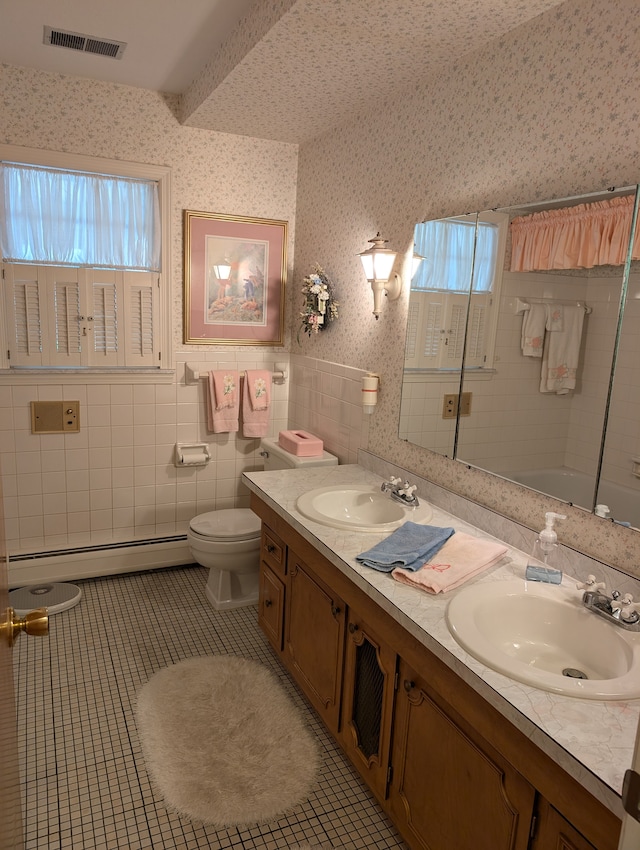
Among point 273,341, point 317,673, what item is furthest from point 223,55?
point 317,673

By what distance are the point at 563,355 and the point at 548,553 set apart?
0.60 meters

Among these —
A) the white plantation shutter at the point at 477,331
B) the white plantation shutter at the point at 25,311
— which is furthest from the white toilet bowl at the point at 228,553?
the white plantation shutter at the point at 477,331

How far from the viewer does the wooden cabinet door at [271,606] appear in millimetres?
2584

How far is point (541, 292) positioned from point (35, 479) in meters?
2.70

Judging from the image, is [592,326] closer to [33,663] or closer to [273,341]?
[273,341]

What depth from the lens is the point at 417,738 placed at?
5.42 feet

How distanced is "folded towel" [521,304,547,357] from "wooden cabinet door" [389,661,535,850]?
3.46 feet

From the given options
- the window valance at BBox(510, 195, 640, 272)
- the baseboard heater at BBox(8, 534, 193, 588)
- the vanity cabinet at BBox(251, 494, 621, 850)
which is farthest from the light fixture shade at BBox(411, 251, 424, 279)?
the baseboard heater at BBox(8, 534, 193, 588)

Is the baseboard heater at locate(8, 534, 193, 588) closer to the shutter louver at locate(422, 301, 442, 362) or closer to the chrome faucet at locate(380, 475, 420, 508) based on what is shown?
the chrome faucet at locate(380, 475, 420, 508)

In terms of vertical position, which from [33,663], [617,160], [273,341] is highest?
[617,160]

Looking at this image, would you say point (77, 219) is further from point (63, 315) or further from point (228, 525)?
point (228, 525)

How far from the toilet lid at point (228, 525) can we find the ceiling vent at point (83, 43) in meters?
2.23

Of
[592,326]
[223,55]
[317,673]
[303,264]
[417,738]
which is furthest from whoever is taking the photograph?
[303,264]

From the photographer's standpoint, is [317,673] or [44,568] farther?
[44,568]
